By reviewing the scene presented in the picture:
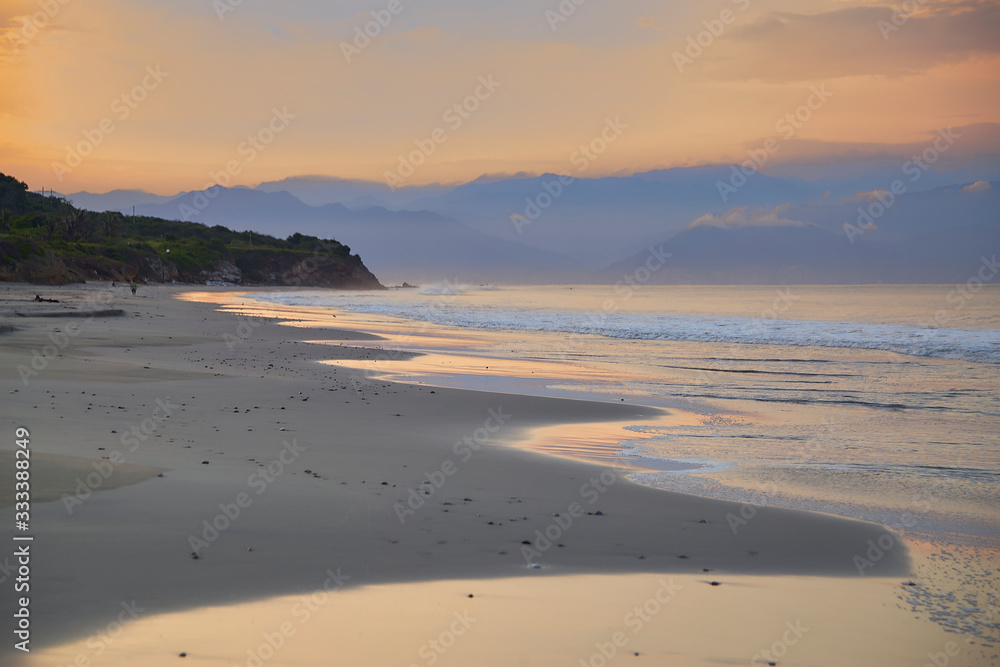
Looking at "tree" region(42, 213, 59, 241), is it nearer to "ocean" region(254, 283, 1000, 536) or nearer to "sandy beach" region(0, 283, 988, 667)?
"ocean" region(254, 283, 1000, 536)

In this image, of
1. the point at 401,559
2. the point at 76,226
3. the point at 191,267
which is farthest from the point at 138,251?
the point at 401,559

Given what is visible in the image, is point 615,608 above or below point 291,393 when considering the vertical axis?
below

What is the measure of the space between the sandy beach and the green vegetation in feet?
186

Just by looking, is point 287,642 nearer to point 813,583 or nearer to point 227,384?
point 813,583

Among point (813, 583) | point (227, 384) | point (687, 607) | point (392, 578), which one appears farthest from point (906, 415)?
point (227, 384)

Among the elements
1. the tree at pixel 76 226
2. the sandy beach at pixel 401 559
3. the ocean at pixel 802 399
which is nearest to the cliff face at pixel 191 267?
the tree at pixel 76 226

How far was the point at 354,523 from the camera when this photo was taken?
608cm

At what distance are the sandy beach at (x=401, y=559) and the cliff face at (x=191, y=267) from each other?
55995 millimetres

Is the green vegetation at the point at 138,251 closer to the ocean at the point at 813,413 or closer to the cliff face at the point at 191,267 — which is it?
the cliff face at the point at 191,267

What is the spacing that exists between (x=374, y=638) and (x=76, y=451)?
482cm

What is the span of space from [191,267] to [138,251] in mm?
17323

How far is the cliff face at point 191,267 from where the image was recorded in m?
57.3

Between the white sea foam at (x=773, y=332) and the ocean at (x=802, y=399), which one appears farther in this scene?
the white sea foam at (x=773, y=332)

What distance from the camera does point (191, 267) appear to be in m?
114
